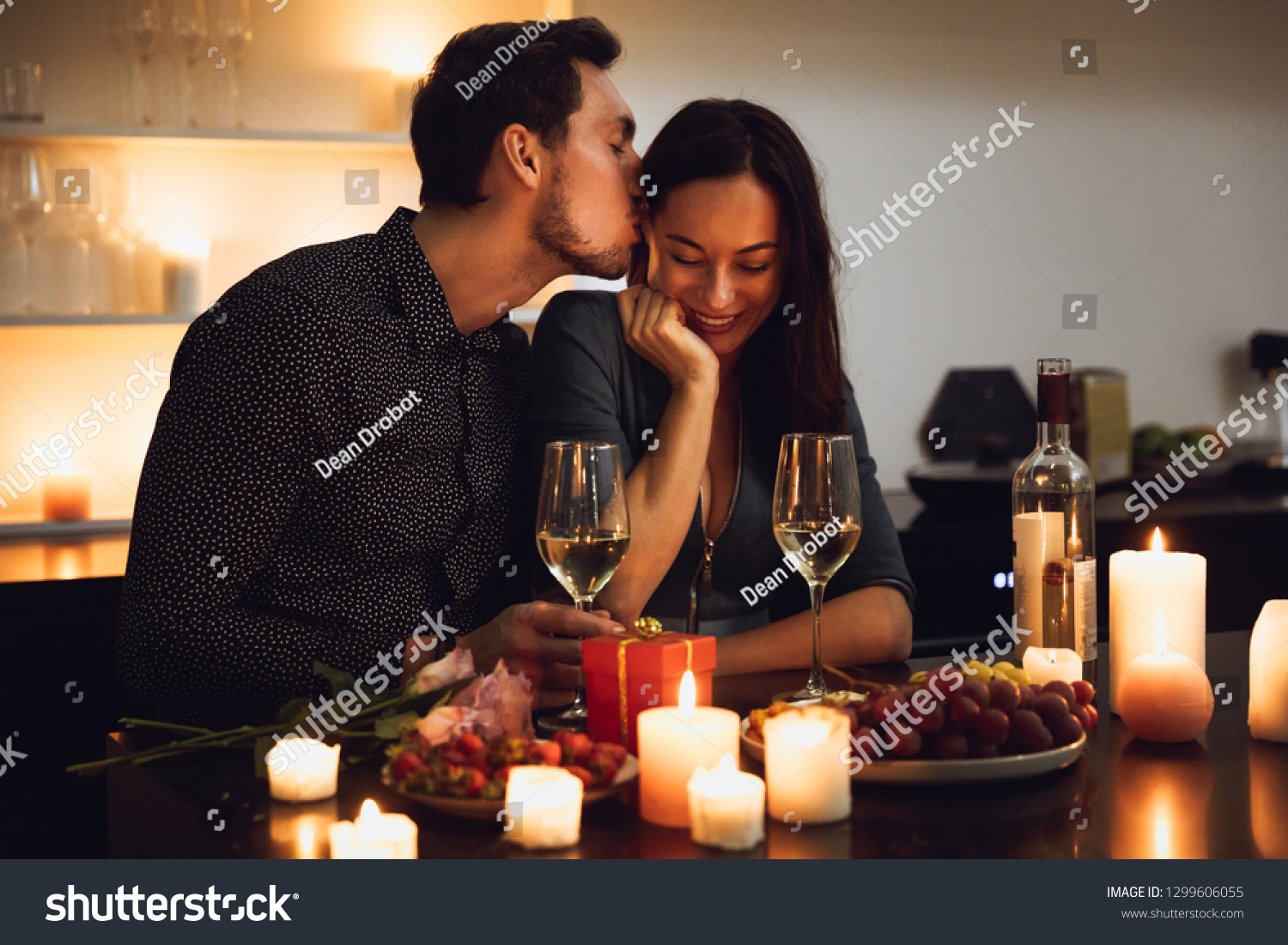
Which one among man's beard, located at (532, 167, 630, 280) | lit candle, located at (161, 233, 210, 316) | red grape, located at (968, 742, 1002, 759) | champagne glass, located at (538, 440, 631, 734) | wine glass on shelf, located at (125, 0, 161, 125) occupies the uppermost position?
wine glass on shelf, located at (125, 0, 161, 125)

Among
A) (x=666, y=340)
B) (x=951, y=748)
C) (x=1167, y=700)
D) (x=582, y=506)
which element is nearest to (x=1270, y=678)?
(x=1167, y=700)

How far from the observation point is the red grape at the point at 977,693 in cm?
88

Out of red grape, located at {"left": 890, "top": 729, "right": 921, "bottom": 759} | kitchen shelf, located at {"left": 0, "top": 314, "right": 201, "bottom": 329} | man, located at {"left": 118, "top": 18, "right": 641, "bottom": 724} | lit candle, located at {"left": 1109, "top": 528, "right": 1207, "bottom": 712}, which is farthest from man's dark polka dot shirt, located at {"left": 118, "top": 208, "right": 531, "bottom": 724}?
kitchen shelf, located at {"left": 0, "top": 314, "right": 201, "bottom": 329}

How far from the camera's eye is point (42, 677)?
2016 millimetres

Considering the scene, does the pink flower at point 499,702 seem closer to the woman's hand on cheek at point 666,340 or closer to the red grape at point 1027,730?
the red grape at point 1027,730

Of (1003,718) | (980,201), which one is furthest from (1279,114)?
(1003,718)

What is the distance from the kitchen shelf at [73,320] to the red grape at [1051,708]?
6.09 feet

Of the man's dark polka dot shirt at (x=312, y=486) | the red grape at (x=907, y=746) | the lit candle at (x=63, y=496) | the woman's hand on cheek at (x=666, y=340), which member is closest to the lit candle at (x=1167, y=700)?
the red grape at (x=907, y=746)

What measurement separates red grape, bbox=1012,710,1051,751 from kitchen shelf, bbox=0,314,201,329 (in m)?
1.86

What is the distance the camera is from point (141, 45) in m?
2.41

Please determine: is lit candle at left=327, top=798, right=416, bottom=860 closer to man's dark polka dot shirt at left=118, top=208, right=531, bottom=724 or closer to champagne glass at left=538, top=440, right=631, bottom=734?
champagne glass at left=538, top=440, right=631, bottom=734

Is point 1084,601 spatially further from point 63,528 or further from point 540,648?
point 63,528

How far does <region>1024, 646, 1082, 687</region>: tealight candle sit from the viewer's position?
104cm

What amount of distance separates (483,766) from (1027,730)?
38cm
